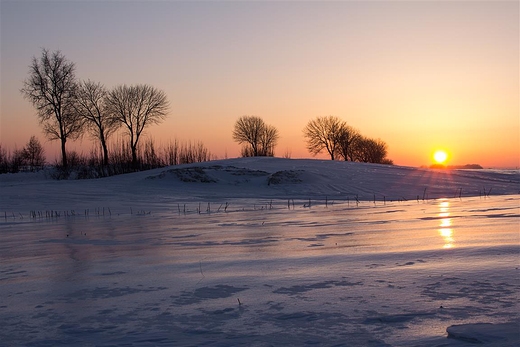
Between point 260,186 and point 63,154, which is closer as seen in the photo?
point 260,186

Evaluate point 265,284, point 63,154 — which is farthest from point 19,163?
point 265,284

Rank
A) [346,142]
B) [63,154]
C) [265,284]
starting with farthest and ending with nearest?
1. [346,142]
2. [63,154]
3. [265,284]

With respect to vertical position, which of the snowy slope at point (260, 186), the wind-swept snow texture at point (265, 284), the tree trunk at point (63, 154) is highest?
the tree trunk at point (63, 154)

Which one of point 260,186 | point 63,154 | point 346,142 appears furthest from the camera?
point 346,142

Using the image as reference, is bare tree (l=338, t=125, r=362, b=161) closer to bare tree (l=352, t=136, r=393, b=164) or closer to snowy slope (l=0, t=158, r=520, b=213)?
bare tree (l=352, t=136, r=393, b=164)

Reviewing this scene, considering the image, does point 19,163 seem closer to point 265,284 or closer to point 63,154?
point 63,154

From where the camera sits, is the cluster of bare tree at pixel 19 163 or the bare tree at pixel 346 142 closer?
the cluster of bare tree at pixel 19 163

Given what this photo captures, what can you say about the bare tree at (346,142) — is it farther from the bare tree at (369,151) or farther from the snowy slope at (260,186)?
the snowy slope at (260,186)

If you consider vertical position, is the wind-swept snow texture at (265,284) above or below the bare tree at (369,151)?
below

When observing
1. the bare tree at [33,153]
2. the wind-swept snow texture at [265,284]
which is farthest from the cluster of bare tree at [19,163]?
the wind-swept snow texture at [265,284]

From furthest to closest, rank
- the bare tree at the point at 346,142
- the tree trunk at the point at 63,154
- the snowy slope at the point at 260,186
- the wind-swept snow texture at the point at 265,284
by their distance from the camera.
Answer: the bare tree at the point at 346,142 < the tree trunk at the point at 63,154 < the snowy slope at the point at 260,186 < the wind-swept snow texture at the point at 265,284

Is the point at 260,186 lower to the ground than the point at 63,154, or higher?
lower

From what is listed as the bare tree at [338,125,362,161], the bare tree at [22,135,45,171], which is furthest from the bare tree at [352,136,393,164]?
the bare tree at [22,135,45,171]

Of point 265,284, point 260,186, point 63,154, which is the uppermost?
point 63,154
